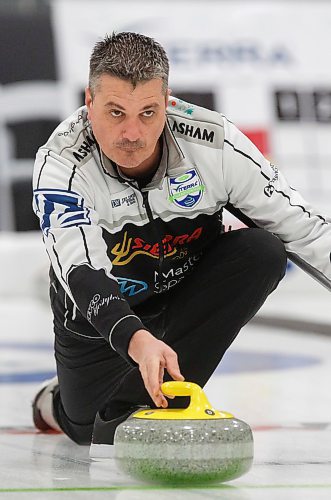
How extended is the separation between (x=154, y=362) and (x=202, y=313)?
0.78 m

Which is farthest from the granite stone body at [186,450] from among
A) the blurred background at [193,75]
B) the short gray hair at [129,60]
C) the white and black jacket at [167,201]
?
the blurred background at [193,75]

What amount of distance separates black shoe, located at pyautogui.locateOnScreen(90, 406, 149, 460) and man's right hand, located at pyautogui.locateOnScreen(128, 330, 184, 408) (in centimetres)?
→ 56

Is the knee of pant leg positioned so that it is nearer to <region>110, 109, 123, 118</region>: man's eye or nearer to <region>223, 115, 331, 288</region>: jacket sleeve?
<region>223, 115, 331, 288</region>: jacket sleeve

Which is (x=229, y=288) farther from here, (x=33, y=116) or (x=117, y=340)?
(x=33, y=116)

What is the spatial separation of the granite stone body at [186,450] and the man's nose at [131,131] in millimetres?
633

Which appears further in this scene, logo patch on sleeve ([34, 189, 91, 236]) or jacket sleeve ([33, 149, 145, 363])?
logo patch on sleeve ([34, 189, 91, 236])

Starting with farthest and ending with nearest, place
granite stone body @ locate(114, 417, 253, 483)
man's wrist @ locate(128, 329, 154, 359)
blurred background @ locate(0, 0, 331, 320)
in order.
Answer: blurred background @ locate(0, 0, 331, 320)
man's wrist @ locate(128, 329, 154, 359)
granite stone body @ locate(114, 417, 253, 483)

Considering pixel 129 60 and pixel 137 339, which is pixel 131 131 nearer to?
pixel 129 60

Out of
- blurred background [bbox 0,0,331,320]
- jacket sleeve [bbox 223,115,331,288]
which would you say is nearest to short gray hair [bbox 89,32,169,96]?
jacket sleeve [bbox 223,115,331,288]

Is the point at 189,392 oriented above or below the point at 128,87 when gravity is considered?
below

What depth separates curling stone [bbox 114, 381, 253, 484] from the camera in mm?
2188

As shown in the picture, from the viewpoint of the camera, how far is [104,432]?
113 inches

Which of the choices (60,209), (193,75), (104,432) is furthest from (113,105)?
(193,75)

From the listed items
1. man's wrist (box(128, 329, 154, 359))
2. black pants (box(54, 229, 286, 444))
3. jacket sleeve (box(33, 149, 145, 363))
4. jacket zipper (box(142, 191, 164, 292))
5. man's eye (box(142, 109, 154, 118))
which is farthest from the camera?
black pants (box(54, 229, 286, 444))
